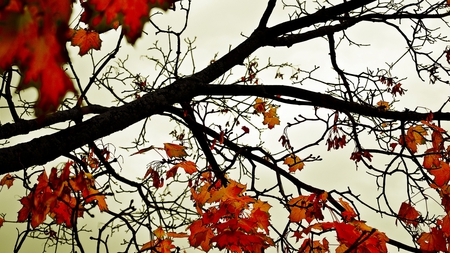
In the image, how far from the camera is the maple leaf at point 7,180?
3.23 metres

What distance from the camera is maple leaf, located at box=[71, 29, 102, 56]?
3.06 metres

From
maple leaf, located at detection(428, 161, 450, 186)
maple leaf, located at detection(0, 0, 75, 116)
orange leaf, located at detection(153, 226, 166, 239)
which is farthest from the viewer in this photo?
orange leaf, located at detection(153, 226, 166, 239)

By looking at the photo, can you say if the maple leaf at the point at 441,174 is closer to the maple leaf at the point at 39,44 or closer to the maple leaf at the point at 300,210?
the maple leaf at the point at 300,210

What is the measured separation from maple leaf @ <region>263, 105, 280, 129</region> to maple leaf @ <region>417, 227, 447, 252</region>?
6.99 feet

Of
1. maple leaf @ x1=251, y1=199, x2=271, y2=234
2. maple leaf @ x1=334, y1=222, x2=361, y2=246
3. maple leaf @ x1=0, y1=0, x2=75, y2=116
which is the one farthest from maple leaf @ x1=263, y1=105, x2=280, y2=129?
maple leaf @ x1=0, y1=0, x2=75, y2=116

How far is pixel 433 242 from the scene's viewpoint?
2383mm

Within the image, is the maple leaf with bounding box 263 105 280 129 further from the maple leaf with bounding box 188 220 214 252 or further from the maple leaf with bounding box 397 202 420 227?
the maple leaf with bounding box 188 220 214 252

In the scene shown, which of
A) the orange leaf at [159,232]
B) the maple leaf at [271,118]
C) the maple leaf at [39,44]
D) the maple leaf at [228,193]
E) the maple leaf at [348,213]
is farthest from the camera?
the maple leaf at [271,118]

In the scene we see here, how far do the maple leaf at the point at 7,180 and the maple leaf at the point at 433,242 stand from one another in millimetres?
2972

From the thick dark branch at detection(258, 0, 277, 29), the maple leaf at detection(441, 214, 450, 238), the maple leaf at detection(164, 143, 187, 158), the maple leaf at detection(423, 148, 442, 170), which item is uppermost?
the thick dark branch at detection(258, 0, 277, 29)

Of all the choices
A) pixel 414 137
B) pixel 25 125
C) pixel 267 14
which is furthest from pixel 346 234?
pixel 267 14

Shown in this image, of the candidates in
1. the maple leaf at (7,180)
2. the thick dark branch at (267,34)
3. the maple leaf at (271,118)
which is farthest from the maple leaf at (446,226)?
the maple leaf at (7,180)

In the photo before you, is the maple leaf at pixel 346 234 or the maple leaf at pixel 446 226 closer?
the maple leaf at pixel 346 234

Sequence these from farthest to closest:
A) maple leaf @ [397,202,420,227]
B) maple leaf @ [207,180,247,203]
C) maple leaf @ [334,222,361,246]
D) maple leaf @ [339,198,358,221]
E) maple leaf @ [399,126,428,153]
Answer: maple leaf @ [399,126,428,153] < maple leaf @ [397,202,420,227] < maple leaf @ [339,198,358,221] < maple leaf @ [207,180,247,203] < maple leaf @ [334,222,361,246]
